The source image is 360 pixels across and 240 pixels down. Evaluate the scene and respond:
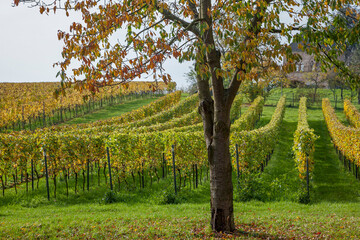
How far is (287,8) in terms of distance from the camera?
7.60 meters

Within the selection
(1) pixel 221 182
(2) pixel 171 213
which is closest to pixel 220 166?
(1) pixel 221 182

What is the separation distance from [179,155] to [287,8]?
23.4 feet

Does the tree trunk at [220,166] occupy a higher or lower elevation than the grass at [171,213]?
higher

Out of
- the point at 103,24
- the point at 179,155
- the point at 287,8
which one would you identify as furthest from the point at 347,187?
the point at 103,24

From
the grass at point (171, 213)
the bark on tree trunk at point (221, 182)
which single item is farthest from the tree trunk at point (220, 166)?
the grass at point (171, 213)

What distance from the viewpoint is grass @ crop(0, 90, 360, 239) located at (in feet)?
22.9

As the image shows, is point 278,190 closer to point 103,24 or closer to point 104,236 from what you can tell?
point 104,236

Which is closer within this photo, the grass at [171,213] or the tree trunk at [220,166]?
the tree trunk at [220,166]

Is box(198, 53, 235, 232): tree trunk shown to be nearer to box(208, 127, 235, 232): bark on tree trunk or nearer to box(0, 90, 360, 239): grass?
box(208, 127, 235, 232): bark on tree trunk

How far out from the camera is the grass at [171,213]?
699 cm

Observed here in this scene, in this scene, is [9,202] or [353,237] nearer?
[353,237]

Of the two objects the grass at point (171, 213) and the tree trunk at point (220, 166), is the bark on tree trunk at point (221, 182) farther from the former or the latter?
the grass at point (171, 213)

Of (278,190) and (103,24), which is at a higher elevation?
(103,24)

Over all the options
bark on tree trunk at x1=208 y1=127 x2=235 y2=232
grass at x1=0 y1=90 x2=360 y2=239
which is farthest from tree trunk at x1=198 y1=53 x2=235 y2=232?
grass at x1=0 y1=90 x2=360 y2=239
